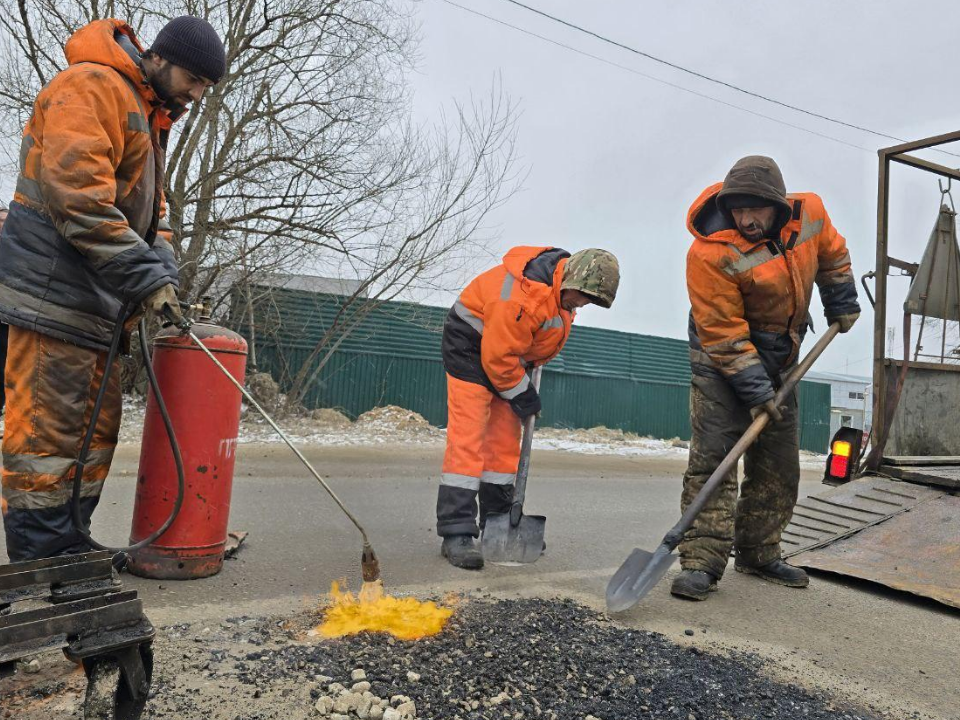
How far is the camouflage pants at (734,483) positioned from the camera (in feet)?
12.2

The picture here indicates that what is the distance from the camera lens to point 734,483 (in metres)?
3.75

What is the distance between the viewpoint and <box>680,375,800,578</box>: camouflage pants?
3721 mm

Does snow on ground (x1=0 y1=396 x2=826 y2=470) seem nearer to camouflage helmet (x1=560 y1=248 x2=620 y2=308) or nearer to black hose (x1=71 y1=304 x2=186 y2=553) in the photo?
black hose (x1=71 y1=304 x2=186 y2=553)

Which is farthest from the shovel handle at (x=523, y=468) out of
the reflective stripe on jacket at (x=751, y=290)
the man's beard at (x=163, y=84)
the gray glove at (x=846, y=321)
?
the man's beard at (x=163, y=84)

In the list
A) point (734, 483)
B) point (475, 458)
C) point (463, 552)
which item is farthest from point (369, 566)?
point (734, 483)

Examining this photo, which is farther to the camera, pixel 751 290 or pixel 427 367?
pixel 427 367

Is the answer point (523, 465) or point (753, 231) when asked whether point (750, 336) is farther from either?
point (523, 465)

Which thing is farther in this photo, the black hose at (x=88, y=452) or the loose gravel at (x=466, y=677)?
the black hose at (x=88, y=452)

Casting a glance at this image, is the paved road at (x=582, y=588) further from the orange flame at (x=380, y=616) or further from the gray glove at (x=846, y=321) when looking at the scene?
the gray glove at (x=846, y=321)

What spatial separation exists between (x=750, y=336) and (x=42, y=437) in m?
3.25

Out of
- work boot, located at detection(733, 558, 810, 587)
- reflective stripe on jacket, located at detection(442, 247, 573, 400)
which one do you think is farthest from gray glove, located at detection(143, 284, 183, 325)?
work boot, located at detection(733, 558, 810, 587)

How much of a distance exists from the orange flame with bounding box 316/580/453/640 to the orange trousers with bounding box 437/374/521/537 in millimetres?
897

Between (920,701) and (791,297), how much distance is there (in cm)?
194

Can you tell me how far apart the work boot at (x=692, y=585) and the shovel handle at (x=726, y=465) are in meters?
0.29
